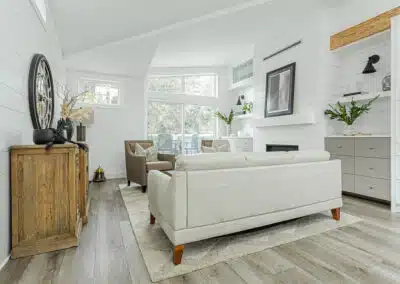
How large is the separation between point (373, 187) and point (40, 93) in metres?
4.42

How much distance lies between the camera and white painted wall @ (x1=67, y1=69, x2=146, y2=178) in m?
5.04

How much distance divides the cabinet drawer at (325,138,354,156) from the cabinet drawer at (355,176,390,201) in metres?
0.43

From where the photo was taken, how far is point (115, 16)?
2.91 meters

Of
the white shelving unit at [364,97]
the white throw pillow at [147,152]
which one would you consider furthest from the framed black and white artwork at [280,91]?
the white throw pillow at [147,152]

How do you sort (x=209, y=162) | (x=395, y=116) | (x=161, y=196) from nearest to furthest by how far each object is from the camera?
(x=209, y=162)
(x=161, y=196)
(x=395, y=116)

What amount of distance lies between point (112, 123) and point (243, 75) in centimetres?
387

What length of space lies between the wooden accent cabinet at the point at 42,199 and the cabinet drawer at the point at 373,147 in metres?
3.76

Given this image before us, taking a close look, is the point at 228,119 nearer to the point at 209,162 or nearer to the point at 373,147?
the point at 373,147

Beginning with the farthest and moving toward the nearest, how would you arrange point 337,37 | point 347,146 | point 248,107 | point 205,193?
point 248,107
point 337,37
point 347,146
point 205,193

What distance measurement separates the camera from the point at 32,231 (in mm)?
1713

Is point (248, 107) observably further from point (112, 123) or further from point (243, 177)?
point (243, 177)

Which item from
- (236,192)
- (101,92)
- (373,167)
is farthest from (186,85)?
(236,192)

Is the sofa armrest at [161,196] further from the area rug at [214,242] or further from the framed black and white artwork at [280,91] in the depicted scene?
the framed black and white artwork at [280,91]

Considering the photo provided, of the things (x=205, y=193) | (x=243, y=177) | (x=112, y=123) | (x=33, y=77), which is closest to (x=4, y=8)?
(x=33, y=77)
